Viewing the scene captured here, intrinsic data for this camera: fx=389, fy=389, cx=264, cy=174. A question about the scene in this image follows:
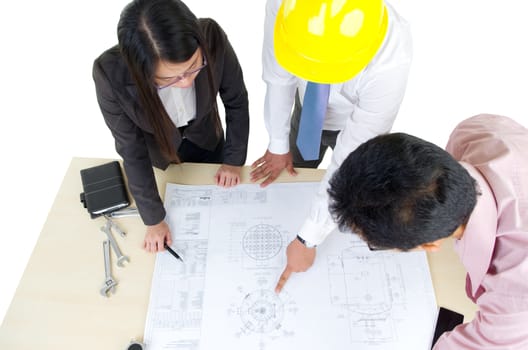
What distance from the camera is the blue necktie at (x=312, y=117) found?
3.39ft

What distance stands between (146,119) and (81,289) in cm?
53

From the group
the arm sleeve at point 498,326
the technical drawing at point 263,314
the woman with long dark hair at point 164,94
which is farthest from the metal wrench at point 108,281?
the arm sleeve at point 498,326

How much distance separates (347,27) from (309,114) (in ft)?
1.41

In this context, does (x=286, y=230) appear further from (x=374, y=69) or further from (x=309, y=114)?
(x=374, y=69)

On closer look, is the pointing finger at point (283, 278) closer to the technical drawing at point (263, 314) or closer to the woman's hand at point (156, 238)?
the technical drawing at point (263, 314)

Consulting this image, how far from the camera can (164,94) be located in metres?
1.18

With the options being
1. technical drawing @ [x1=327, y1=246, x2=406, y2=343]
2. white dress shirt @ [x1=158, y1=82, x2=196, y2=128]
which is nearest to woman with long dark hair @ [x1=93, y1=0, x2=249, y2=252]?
white dress shirt @ [x1=158, y1=82, x2=196, y2=128]

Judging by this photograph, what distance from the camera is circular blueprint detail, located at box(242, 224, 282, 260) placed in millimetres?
1197

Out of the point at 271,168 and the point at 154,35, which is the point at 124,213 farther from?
the point at 154,35

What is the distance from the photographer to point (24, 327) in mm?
1077

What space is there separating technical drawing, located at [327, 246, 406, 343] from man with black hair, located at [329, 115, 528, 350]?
0.22 metres

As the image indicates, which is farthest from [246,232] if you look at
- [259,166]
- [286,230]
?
[259,166]

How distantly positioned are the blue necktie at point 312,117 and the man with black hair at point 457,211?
0.31 m

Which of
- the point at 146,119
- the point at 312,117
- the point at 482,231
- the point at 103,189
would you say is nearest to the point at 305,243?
the point at 312,117
